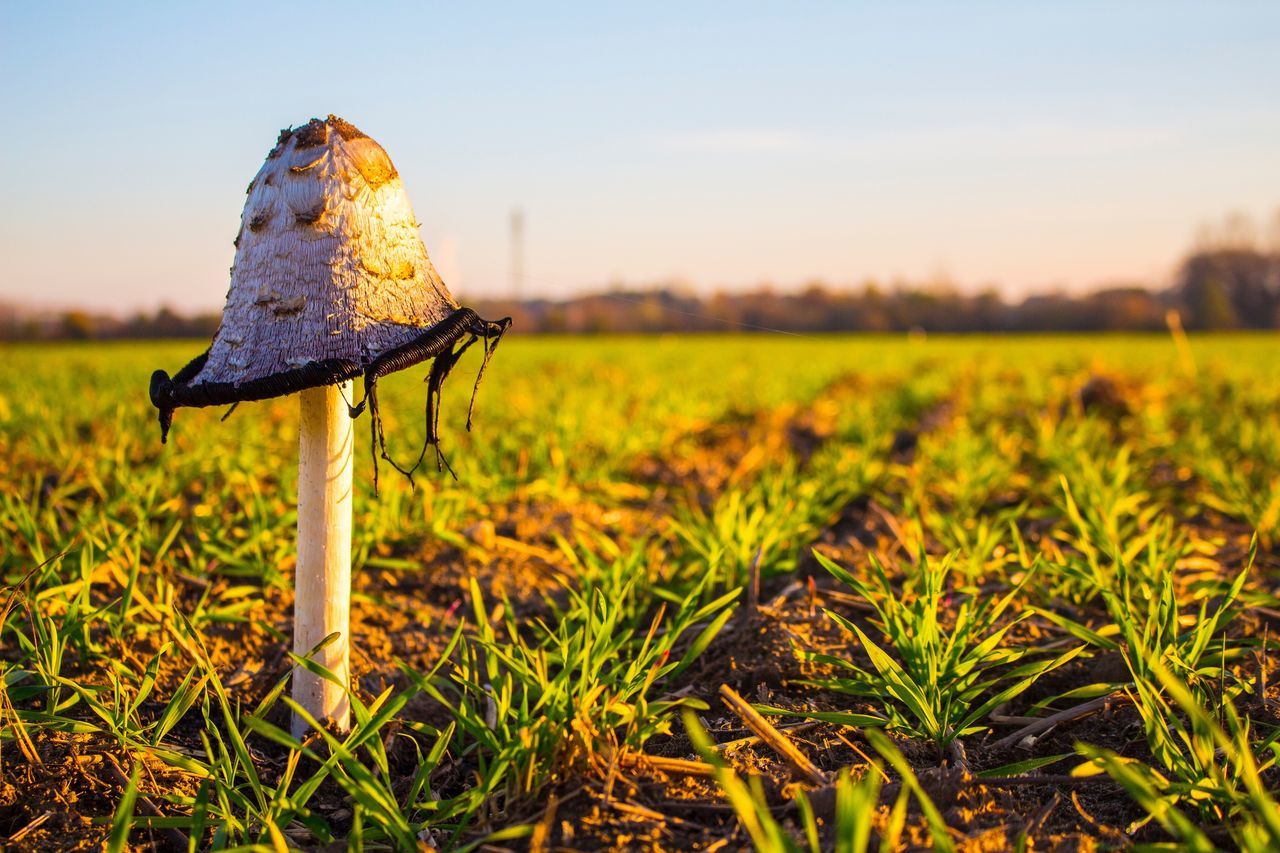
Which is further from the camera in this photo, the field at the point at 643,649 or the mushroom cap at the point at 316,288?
the mushroom cap at the point at 316,288

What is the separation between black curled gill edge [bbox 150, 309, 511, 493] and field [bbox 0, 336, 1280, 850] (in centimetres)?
45

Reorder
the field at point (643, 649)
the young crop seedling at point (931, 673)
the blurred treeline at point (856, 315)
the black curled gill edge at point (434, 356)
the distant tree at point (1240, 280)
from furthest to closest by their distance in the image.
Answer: the distant tree at point (1240, 280)
the blurred treeline at point (856, 315)
the young crop seedling at point (931, 673)
the black curled gill edge at point (434, 356)
the field at point (643, 649)

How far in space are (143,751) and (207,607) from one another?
0.97m

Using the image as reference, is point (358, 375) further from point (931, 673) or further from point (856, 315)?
point (856, 315)

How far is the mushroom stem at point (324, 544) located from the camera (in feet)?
6.12

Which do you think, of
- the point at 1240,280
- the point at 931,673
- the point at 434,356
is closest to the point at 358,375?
the point at 434,356

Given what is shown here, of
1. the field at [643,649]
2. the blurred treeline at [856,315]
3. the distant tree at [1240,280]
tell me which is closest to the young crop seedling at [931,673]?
the field at [643,649]

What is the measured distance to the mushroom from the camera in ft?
5.49

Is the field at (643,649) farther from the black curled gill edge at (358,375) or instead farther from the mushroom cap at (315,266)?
the mushroom cap at (315,266)

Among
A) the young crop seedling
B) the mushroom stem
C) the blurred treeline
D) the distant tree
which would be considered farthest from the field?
the distant tree

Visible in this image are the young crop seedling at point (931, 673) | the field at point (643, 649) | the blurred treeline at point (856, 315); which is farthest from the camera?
the blurred treeline at point (856, 315)

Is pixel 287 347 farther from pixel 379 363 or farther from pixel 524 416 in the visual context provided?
pixel 524 416

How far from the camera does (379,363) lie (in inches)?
65.2

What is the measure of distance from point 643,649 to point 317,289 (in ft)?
3.04
